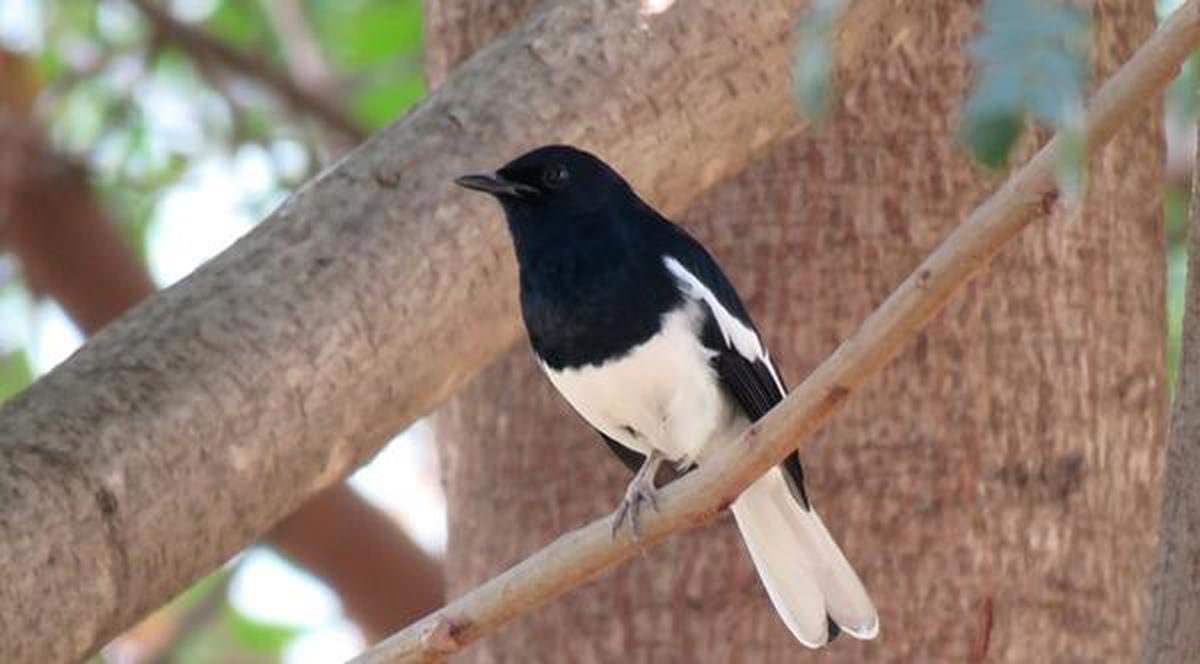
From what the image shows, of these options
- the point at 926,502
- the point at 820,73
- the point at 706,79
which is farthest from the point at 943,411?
the point at 820,73

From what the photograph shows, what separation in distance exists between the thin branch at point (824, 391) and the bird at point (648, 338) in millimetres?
762

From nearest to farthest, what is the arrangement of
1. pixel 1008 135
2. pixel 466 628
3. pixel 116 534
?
pixel 1008 135 → pixel 466 628 → pixel 116 534

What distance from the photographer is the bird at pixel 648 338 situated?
12.4 ft

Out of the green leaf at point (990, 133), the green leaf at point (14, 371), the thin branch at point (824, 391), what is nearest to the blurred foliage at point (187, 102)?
the green leaf at point (14, 371)

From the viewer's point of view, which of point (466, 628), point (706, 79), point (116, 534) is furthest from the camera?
point (706, 79)

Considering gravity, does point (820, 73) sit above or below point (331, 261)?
below

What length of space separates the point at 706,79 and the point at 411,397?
0.74 m

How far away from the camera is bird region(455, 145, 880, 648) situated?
12.4 feet

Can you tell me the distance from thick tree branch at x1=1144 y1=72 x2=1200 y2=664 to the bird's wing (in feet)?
3.42

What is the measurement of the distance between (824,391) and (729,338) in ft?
3.99

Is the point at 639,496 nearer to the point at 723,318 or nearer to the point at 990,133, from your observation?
the point at 723,318

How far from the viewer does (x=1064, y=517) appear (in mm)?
4297

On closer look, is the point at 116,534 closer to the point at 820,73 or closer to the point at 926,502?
the point at 926,502

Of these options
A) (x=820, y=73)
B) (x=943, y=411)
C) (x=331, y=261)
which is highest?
(x=331, y=261)
